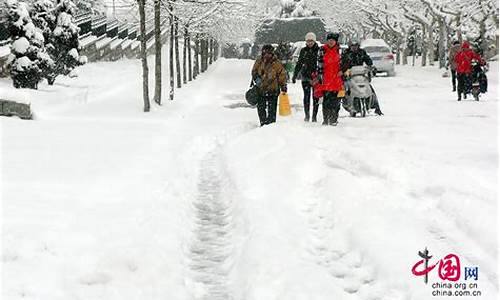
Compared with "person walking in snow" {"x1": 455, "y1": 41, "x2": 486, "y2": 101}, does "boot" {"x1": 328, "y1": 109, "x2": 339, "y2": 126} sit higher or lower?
lower

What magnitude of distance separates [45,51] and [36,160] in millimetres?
15152

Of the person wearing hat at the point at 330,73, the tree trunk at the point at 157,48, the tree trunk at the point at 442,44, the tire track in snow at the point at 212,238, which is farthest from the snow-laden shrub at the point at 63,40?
the tree trunk at the point at 442,44

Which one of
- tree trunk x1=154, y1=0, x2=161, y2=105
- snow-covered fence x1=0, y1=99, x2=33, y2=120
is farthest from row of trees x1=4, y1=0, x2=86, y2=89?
snow-covered fence x1=0, y1=99, x2=33, y2=120

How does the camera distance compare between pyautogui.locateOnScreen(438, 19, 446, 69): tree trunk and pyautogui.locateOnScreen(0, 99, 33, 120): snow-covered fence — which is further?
pyautogui.locateOnScreen(438, 19, 446, 69): tree trunk

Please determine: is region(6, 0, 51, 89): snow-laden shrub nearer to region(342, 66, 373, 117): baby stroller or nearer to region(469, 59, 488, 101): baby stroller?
region(342, 66, 373, 117): baby stroller

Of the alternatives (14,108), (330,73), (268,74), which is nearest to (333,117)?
(330,73)

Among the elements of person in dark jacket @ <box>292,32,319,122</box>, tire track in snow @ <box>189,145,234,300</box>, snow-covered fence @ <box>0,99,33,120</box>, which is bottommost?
tire track in snow @ <box>189,145,234,300</box>

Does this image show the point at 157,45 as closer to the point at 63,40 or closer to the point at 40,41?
the point at 40,41

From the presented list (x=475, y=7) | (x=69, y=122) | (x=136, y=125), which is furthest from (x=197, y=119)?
(x=475, y=7)

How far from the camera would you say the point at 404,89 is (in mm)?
22453

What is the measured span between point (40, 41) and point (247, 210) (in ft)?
56.9

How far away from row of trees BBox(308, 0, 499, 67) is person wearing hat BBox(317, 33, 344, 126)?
2071 centimetres

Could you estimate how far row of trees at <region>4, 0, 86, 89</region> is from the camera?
69.6ft

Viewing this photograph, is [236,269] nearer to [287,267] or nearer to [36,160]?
[287,267]
